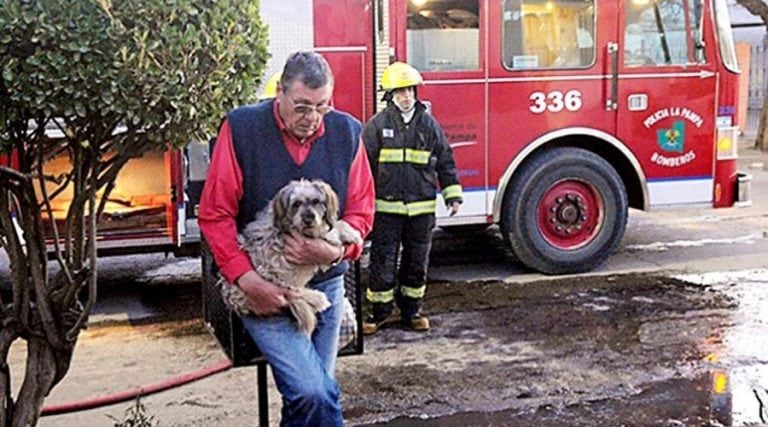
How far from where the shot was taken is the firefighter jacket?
648 centimetres

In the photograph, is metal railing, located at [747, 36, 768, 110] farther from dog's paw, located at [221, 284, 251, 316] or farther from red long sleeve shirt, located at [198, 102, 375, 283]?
dog's paw, located at [221, 284, 251, 316]

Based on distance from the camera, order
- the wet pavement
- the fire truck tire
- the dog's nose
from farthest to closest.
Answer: the fire truck tire, the wet pavement, the dog's nose

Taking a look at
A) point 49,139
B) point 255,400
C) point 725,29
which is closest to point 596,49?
point 725,29

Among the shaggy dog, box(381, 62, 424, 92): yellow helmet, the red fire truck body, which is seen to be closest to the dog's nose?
the shaggy dog

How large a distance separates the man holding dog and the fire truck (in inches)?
158

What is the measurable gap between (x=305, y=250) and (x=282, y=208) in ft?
0.53

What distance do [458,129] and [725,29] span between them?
260cm

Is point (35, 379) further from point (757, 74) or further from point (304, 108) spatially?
point (757, 74)

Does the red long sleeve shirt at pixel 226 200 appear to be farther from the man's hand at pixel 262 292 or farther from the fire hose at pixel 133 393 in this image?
the fire hose at pixel 133 393

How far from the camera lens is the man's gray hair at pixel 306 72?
327 cm

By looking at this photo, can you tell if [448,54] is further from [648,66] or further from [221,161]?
[221,161]

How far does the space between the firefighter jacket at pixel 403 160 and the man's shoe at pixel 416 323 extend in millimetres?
755

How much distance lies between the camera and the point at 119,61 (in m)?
3.11

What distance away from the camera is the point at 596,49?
8156mm
